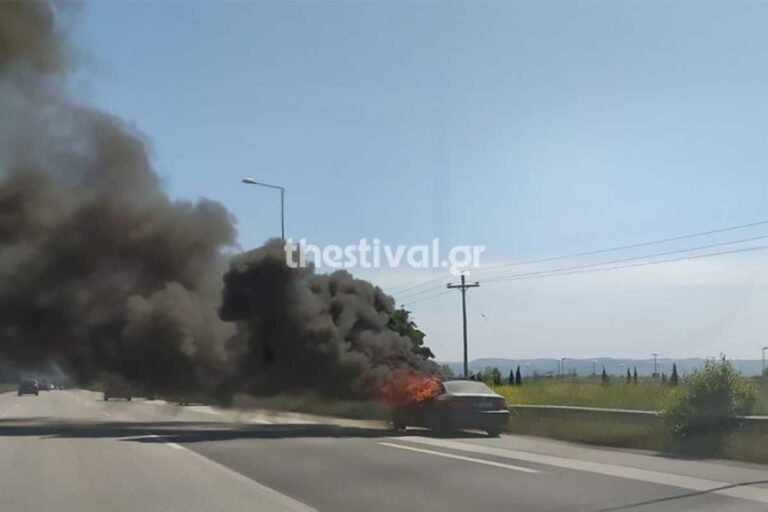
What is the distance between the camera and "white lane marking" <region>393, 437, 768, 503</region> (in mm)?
13156

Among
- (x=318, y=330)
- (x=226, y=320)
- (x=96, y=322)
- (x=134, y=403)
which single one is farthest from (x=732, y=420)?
(x=134, y=403)

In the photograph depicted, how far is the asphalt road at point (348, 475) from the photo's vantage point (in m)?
12.3

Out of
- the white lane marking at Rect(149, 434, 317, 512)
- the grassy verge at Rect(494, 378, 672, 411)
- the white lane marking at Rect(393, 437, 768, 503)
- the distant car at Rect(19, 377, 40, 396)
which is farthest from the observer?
the distant car at Rect(19, 377, 40, 396)

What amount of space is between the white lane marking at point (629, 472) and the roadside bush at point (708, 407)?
325 cm

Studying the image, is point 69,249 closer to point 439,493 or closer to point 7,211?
point 7,211

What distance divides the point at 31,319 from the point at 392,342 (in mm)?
14927

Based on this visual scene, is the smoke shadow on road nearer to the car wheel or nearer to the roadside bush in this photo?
the car wheel

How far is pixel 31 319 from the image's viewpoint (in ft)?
129

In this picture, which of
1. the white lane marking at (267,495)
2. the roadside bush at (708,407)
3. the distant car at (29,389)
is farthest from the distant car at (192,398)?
the distant car at (29,389)

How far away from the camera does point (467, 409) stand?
24094 mm

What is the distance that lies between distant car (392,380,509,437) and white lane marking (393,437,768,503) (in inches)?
93.0

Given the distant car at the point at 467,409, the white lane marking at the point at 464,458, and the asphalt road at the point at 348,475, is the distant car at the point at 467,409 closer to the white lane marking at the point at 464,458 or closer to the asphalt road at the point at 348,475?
the asphalt road at the point at 348,475

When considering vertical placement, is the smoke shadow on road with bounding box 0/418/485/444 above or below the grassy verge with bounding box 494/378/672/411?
below

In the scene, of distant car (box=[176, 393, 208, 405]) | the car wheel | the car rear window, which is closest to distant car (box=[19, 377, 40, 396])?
distant car (box=[176, 393, 208, 405])
